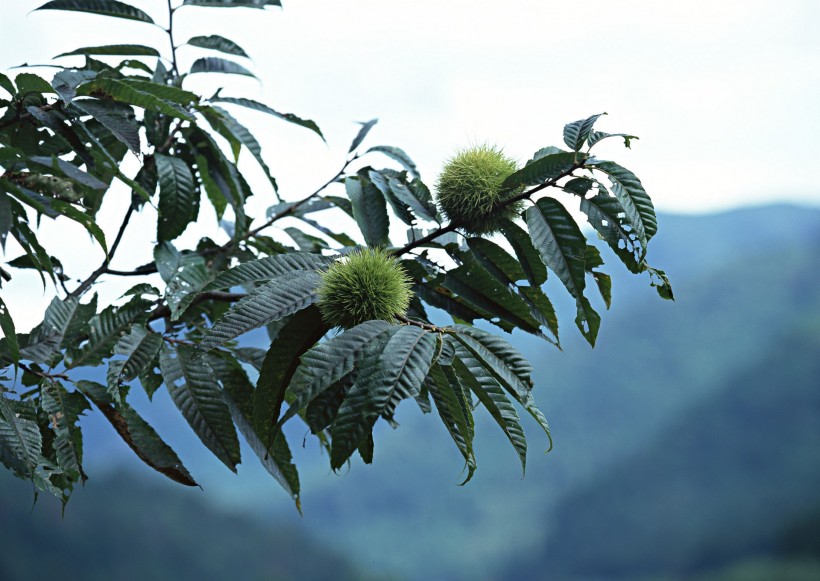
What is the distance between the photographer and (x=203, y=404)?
1.04 metres

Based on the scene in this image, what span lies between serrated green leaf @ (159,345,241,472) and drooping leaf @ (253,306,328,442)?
0.52 feet

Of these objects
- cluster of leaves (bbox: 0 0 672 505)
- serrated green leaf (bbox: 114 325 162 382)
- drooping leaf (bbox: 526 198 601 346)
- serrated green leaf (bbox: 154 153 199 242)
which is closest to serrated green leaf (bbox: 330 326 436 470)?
cluster of leaves (bbox: 0 0 672 505)

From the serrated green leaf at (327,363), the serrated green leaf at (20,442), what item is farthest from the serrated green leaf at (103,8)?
the serrated green leaf at (327,363)

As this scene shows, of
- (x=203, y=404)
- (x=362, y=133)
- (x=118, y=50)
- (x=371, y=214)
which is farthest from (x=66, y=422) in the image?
(x=362, y=133)

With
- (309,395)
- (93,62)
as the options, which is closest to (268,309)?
(309,395)

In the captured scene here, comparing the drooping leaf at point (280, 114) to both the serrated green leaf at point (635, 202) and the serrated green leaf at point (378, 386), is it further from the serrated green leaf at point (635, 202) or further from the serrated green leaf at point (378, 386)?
the serrated green leaf at point (378, 386)

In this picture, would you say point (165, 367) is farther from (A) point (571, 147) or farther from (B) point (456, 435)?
(A) point (571, 147)

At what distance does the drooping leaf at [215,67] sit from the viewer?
142 cm

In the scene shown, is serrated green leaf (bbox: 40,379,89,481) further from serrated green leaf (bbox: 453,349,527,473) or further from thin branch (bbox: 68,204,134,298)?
serrated green leaf (bbox: 453,349,527,473)

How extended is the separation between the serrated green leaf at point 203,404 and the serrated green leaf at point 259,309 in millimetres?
180

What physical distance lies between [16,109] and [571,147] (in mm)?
732

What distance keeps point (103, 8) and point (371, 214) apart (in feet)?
1.99

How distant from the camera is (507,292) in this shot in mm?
939

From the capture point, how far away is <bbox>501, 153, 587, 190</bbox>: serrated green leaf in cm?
92
